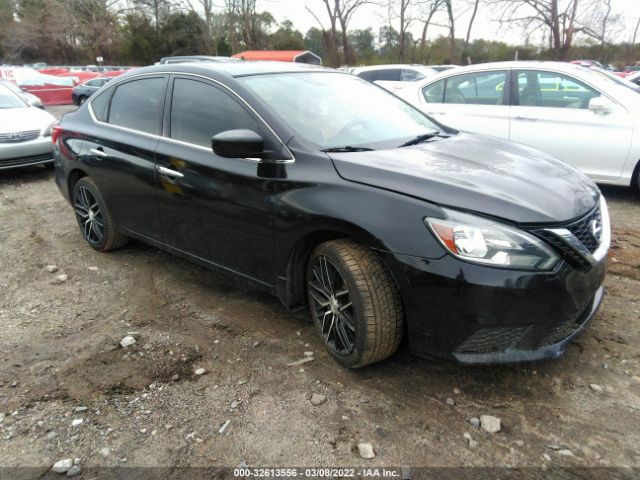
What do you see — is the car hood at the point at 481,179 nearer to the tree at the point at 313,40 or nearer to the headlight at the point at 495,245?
the headlight at the point at 495,245

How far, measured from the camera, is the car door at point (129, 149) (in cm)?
367

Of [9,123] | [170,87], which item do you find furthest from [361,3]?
[170,87]

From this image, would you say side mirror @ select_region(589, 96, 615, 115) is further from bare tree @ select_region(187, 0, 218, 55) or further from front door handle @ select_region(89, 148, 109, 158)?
bare tree @ select_region(187, 0, 218, 55)

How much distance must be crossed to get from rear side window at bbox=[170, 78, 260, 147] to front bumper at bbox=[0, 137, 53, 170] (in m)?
5.23

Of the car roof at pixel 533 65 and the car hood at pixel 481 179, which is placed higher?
the car roof at pixel 533 65

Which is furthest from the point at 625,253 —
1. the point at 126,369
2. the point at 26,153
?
the point at 26,153

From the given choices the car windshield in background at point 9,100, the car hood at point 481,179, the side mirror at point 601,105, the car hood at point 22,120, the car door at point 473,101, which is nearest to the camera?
the car hood at point 481,179

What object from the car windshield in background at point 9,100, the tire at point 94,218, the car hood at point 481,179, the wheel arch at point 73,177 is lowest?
the tire at point 94,218

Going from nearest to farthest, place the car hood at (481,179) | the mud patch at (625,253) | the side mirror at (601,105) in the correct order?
the car hood at (481,179) < the mud patch at (625,253) < the side mirror at (601,105)

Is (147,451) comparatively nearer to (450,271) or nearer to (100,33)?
(450,271)

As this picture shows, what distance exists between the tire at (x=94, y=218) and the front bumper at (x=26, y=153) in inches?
144

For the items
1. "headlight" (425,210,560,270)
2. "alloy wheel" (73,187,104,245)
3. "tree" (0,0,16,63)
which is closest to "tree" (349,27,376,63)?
"tree" (0,0,16,63)

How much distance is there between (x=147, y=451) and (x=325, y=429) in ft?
2.66

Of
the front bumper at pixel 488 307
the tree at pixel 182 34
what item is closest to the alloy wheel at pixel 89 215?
the front bumper at pixel 488 307
